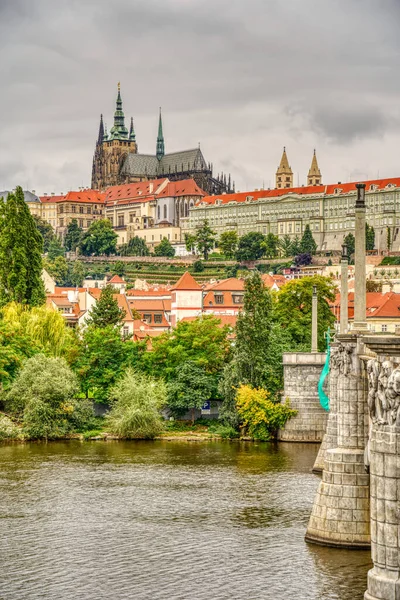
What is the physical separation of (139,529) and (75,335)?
35.0 meters

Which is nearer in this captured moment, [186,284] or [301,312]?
[301,312]

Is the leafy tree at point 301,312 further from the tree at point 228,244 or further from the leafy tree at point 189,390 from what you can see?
the tree at point 228,244

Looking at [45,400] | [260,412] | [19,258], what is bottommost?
[260,412]

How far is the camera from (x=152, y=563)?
27859mm

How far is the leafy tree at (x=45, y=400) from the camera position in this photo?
52.7 metres

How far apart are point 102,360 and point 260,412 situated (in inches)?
439

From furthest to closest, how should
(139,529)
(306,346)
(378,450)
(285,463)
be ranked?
(306,346), (285,463), (139,529), (378,450)

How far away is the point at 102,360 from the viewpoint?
198ft

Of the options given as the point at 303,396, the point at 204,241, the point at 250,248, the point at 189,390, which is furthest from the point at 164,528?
the point at 204,241

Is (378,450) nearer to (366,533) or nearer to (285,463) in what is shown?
(366,533)

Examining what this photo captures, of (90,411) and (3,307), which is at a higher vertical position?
(3,307)

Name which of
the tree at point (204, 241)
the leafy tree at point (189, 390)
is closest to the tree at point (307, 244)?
the tree at point (204, 241)

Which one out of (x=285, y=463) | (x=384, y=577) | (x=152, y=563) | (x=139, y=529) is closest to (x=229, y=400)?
(x=285, y=463)

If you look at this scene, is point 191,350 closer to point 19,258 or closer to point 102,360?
point 102,360
